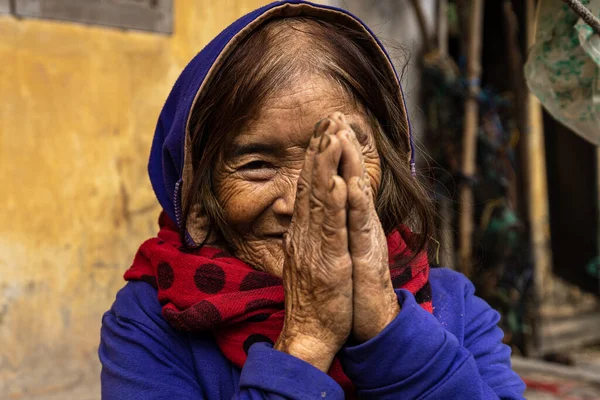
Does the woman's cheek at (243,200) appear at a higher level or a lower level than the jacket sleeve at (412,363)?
higher

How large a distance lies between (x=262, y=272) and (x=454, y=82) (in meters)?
3.67

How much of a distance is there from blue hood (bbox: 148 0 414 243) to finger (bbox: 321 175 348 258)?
48cm

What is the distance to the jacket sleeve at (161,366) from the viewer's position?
4.53ft

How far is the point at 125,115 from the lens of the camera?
4023mm

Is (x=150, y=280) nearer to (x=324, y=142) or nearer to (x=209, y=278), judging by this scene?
(x=209, y=278)

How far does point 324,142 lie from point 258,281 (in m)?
0.45

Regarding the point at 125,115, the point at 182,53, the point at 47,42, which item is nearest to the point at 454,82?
the point at 182,53

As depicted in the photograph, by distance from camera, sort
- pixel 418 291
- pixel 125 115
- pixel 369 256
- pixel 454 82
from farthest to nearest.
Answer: pixel 454 82, pixel 125 115, pixel 418 291, pixel 369 256

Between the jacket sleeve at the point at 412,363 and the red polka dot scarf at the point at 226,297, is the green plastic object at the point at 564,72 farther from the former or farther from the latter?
the jacket sleeve at the point at 412,363

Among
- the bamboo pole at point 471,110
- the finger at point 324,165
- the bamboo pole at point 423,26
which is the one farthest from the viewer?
the bamboo pole at point 423,26

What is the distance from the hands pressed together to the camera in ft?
4.38

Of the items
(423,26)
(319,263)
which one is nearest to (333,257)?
(319,263)

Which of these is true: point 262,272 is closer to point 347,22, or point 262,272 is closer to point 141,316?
point 141,316

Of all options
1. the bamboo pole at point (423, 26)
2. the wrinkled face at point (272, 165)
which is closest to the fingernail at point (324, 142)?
the wrinkled face at point (272, 165)
